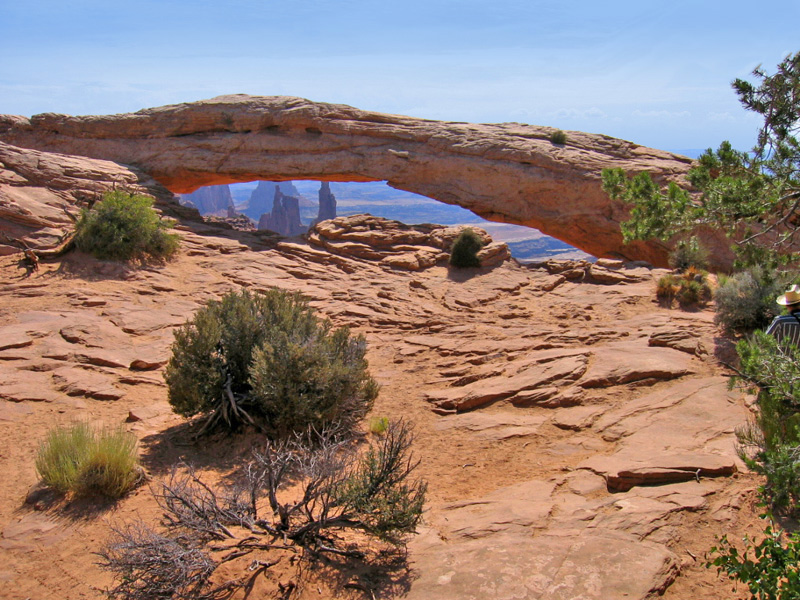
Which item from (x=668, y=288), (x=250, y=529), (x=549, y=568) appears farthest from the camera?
(x=668, y=288)

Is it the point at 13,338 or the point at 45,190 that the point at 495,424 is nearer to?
the point at 13,338

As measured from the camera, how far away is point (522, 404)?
8.57 meters

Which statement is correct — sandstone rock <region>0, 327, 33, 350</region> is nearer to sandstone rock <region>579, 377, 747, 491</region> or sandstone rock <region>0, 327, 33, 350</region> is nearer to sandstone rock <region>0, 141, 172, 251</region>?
sandstone rock <region>0, 141, 172, 251</region>

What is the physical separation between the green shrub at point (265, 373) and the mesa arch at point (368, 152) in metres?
13.7

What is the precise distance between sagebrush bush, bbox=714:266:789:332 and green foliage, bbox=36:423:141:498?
31.2ft

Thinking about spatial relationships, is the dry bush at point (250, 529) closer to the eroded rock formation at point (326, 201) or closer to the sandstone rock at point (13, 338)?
A: the sandstone rock at point (13, 338)

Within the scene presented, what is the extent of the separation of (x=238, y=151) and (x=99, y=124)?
17.9 feet

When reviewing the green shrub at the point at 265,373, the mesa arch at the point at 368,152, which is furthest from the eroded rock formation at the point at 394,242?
the green shrub at the point at 265,373

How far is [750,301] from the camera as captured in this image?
10.1 meters

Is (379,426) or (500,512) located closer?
(500,512)

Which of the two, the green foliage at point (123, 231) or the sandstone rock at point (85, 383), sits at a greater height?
the green foliage at point (123, 231)

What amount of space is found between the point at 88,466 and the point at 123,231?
9980mm

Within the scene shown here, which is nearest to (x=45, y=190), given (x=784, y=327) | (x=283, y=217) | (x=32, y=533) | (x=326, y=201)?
(x=32, y=533)

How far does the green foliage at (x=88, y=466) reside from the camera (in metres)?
5.82
